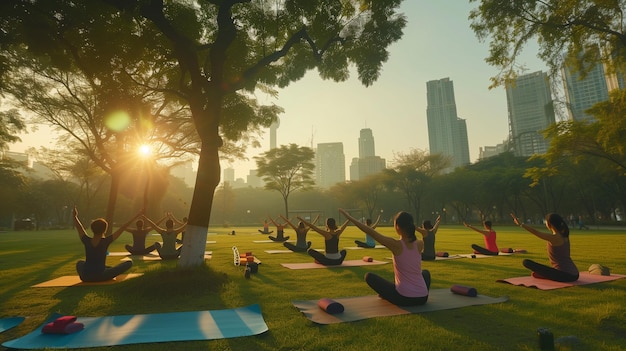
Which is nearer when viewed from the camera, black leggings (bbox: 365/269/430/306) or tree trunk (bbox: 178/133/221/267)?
black leggings (bbox: 365/269/430/306)

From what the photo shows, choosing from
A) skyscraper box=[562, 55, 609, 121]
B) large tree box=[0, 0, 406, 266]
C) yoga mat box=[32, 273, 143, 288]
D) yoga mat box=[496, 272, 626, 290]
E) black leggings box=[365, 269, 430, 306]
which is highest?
skyscraper box=[562, 55, 609, 121]

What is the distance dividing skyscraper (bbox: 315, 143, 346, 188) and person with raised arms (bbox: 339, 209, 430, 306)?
440ft

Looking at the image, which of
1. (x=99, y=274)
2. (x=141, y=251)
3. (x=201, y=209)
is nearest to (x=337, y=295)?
(x=201, y=209)

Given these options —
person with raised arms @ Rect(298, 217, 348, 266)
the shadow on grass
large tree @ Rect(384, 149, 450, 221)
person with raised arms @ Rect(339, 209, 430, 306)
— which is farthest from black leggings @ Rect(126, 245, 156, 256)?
large tree @ Rect(384, 149, 450, 221)

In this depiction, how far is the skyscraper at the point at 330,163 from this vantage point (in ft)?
461

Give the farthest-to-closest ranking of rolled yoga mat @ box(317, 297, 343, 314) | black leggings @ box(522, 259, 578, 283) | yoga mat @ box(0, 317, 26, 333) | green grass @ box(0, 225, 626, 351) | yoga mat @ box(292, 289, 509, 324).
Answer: black leggings @ box(522, 259, 578, 283) → rolled yoga mat @ box(317, 297, 343, 314) → yoga mat @ box(292, 289, 509, 324) → yoga mat @ box(0, 317, 26, 333) → green grass @ box(0, 225, 626, 351)

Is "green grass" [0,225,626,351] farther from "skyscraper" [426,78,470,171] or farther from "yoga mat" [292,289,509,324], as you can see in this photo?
"skyscraper" [426,78,470,171]

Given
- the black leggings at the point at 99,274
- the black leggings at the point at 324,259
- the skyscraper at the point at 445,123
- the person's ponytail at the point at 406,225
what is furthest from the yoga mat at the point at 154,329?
the skyscraper at the point at 445,123

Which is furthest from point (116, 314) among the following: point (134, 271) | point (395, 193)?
point (395, 193)

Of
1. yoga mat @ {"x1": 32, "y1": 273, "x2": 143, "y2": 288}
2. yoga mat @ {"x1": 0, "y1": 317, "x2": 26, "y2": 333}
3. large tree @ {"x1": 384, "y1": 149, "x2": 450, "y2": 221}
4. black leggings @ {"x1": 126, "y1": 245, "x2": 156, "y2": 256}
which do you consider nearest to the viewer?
yoga mat @ {"x1": 0, "y1": 317, "x2": 26, "y2": 333}

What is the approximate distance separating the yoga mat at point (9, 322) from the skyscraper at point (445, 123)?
126m

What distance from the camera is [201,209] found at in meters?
7.95

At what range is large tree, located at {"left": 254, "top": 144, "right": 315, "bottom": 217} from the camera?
1608 inches

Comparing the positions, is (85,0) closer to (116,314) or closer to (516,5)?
(116,314)
